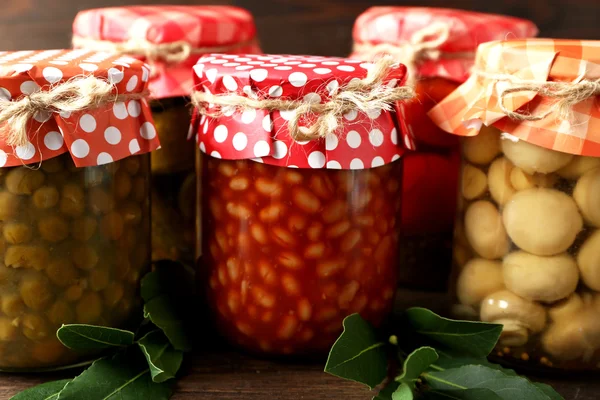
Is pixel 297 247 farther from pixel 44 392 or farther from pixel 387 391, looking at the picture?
pixel 44 392

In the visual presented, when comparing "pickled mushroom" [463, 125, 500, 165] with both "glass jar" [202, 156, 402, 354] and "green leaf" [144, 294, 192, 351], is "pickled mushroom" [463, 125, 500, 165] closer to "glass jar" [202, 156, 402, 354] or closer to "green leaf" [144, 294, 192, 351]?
"glass jar" [202, 156, 402, 354]

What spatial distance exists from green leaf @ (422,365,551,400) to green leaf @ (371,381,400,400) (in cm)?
3

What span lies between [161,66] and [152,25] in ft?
0.15

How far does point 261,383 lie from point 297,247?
14 centimetres

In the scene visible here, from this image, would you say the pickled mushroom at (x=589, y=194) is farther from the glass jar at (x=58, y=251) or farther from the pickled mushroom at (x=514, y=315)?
the glass jar at (x=58, y=251)

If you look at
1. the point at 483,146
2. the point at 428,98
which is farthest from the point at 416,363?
the point at 428,98

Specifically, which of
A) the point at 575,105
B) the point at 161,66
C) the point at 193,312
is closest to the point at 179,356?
the point at 193,312

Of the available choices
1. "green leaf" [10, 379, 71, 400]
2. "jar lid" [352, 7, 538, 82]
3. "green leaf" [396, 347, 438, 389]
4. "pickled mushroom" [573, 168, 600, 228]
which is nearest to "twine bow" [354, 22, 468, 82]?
"jar lid" [352, 7, 538, 82]

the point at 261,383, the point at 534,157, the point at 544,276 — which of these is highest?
the point at 534,157

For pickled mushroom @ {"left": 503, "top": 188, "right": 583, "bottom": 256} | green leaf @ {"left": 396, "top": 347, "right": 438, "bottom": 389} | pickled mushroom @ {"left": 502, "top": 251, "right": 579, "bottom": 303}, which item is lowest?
green leaf @ {"left": 396, "top": 347, "right": 438, "bottom": 389}

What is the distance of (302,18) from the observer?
3.29 ft

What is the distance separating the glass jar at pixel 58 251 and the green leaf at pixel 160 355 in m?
0.04

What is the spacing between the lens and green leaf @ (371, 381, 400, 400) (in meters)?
0.58

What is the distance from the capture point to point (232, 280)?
65cm
